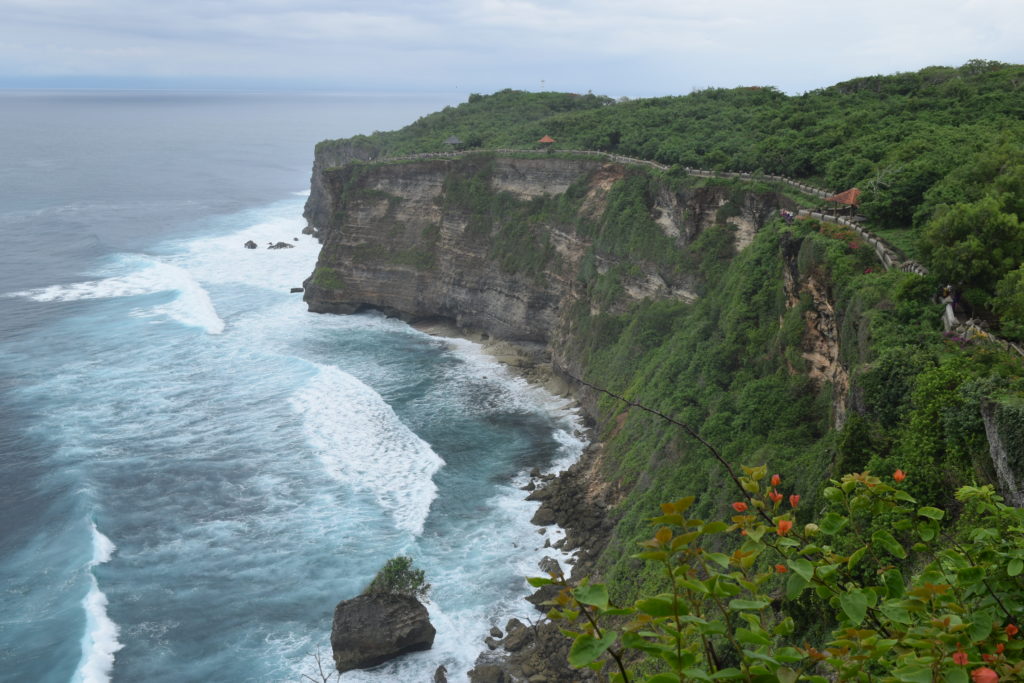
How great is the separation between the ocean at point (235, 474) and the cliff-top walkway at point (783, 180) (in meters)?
16.8

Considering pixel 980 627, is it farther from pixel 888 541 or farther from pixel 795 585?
pixel 795 585

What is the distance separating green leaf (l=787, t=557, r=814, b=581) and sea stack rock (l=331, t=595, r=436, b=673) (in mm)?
27793

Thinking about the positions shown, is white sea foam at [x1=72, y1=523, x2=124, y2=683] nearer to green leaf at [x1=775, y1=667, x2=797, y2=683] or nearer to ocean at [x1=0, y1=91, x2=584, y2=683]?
ocean at [x1=0, y1=91, x2=584, y2=683]

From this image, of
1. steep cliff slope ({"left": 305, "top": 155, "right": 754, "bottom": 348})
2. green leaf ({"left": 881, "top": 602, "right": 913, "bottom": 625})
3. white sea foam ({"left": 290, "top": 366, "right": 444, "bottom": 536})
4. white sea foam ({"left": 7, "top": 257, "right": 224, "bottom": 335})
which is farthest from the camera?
white sea foam ({"left": 7, "top": 257, "right": 224, "bottom": 335})

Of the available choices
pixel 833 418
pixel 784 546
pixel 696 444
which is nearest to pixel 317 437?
pixel 696 444

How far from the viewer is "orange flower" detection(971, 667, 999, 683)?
539cm

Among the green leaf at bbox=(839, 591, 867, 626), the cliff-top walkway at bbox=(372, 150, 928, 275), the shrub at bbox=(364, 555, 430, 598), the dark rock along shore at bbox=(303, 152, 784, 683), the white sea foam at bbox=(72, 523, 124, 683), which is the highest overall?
the green leaf at bbox=(839, 591, 867, 626)

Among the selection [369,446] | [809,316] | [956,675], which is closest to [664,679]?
[956,675]

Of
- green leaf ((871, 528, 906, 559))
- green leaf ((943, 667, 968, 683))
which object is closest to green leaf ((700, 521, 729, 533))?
green leaf ((871, 528, 906, 559))

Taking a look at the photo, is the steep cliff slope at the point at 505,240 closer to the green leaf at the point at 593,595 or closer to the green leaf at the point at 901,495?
the green leaf at the point at 901,495

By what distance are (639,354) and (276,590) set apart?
25.1 metres

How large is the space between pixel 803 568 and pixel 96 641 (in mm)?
33784

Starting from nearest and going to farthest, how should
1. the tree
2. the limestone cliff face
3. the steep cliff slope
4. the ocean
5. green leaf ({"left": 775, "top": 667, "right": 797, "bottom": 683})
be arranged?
green leaf ({"left": 775, "top": 667, "right": 797, "bottom": 683}) → the tree → the ocean → the steep cliff slope → the limestone cliff face

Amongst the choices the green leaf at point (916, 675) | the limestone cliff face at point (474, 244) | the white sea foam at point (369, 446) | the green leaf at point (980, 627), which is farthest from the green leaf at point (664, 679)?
the limestone cliff face at point (474, 244)
